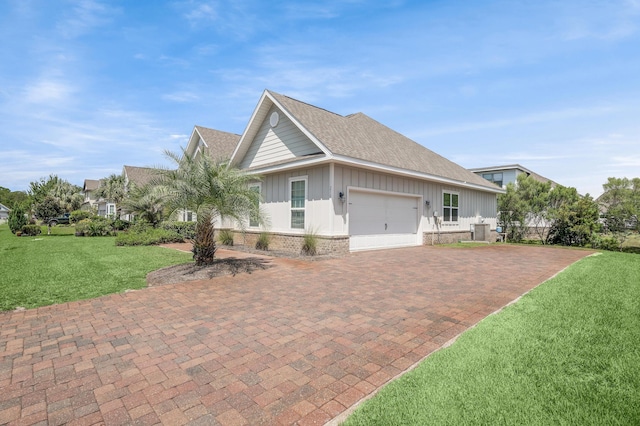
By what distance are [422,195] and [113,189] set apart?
107 ft

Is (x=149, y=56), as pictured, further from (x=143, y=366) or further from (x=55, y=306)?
(x=143, y=366)

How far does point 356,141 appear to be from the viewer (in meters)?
13.8

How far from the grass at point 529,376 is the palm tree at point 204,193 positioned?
7.02m

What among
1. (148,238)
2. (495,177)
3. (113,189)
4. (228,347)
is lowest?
(228,347)

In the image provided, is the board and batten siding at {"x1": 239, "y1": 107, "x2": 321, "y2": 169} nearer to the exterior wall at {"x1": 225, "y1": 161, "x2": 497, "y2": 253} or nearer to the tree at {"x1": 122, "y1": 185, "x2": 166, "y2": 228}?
the exterior wall at {"x1": 225, "y1": 161, "x2": 497, "y2": 253}

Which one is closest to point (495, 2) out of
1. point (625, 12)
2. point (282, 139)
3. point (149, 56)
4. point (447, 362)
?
point (625, 12)

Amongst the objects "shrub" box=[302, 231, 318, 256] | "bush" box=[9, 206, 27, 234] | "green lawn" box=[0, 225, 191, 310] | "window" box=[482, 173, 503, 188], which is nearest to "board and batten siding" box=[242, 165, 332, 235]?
"shrub" box=[302, 231, 318, 256]

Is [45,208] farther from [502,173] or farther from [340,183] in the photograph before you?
[502,173]

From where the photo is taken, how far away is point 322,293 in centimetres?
632

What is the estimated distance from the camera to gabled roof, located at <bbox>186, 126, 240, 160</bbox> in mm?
21516

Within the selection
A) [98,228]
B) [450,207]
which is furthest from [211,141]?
[450,207]

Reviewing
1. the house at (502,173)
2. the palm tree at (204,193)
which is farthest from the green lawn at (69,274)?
the house at (502,173)

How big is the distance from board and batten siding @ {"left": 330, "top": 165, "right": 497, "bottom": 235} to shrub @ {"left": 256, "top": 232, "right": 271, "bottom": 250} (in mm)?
3631

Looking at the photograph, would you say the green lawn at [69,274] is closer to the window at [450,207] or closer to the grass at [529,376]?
A: the grass at [529,376]
